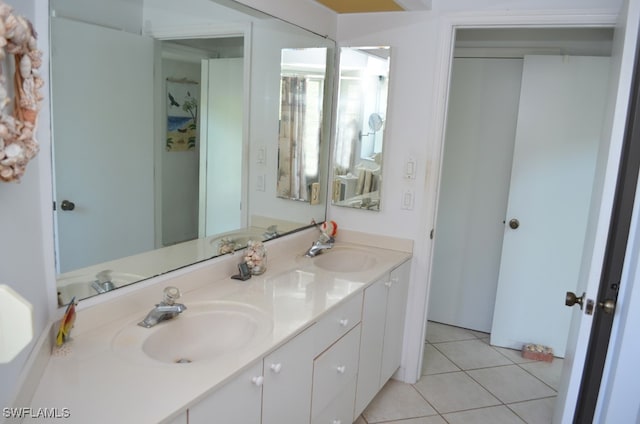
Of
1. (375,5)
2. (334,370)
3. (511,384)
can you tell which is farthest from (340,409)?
(375,5)

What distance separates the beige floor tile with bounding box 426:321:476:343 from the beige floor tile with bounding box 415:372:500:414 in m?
0.48

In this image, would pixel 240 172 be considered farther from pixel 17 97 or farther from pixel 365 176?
pixel 17 97

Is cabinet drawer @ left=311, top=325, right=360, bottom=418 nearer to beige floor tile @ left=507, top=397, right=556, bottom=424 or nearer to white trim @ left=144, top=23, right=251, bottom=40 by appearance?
beige floor tile @ left=507, top=397, right=556, bottom=424

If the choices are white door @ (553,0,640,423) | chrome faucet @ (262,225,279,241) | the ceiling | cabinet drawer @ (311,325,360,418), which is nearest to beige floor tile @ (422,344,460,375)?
cabinet drawer @ (311,325,360,418)

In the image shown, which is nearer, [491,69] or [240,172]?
[240,172]

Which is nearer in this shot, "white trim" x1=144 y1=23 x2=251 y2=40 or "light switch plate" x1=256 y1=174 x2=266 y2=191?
"white trim" x1=144 y1=23 x2=251 y2=40

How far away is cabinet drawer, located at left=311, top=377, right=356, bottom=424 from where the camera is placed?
1.91 metres

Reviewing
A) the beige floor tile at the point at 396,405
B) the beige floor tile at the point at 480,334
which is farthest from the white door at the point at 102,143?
the beige floor tile at the point at 480,334

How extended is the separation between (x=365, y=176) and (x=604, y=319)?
149 centimetres

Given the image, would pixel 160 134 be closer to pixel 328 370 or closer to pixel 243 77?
pixel 243 77

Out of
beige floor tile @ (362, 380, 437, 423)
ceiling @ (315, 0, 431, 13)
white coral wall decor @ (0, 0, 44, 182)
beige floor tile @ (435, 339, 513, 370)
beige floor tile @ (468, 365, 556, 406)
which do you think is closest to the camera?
white coral wall decor @ (0, 0, 44, 182)

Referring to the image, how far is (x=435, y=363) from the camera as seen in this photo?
3.10 meters

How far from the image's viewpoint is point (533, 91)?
10.3 ft

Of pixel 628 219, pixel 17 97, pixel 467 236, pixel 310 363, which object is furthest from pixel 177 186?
pixel 467 236
